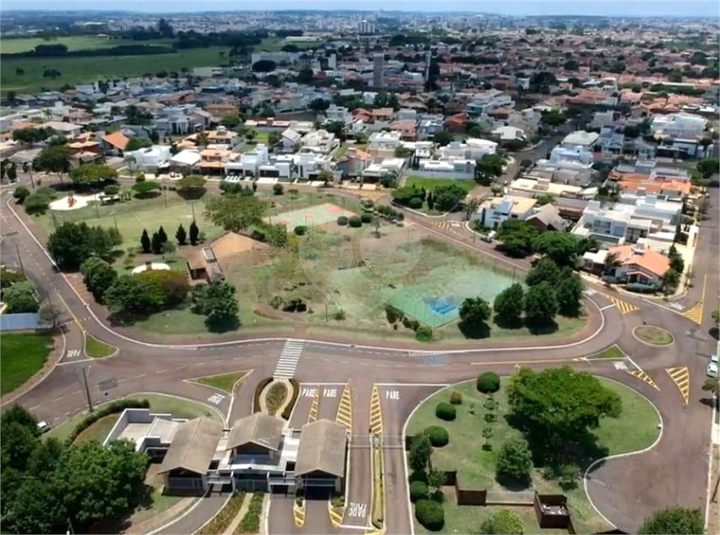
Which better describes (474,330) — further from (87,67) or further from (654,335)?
(87,67)

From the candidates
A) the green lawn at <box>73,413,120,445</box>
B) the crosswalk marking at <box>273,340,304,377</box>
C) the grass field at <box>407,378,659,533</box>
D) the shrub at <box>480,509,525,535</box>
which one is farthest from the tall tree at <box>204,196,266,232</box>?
the shrub at <box>480,509,525,535</box>

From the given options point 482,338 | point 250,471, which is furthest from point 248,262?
point 250,471

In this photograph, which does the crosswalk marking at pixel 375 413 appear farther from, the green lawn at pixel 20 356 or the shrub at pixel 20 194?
the shrub at pixel 20 194

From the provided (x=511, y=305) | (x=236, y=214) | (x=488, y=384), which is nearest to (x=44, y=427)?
(x=488, y=384)

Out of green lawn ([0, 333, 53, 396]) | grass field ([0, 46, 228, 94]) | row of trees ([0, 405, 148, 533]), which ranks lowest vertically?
grass field ([0, 46, 228, 94])

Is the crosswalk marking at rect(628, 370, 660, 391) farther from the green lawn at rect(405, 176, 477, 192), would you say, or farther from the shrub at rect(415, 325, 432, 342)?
the green lawn at rect(405, 176, 477, 192)

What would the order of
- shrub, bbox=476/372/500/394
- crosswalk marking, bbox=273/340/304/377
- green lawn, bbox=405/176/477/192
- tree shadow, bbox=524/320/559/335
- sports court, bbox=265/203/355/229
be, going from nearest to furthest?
shrub, bbox=476/372/500/394 → crosswalk marking, bbox=273/340/304/377 → tree shadow, bbox=524/320/559/335 → sports court, bbox=265/203/355/229 → green lawn, bbox=405/176/477/192
